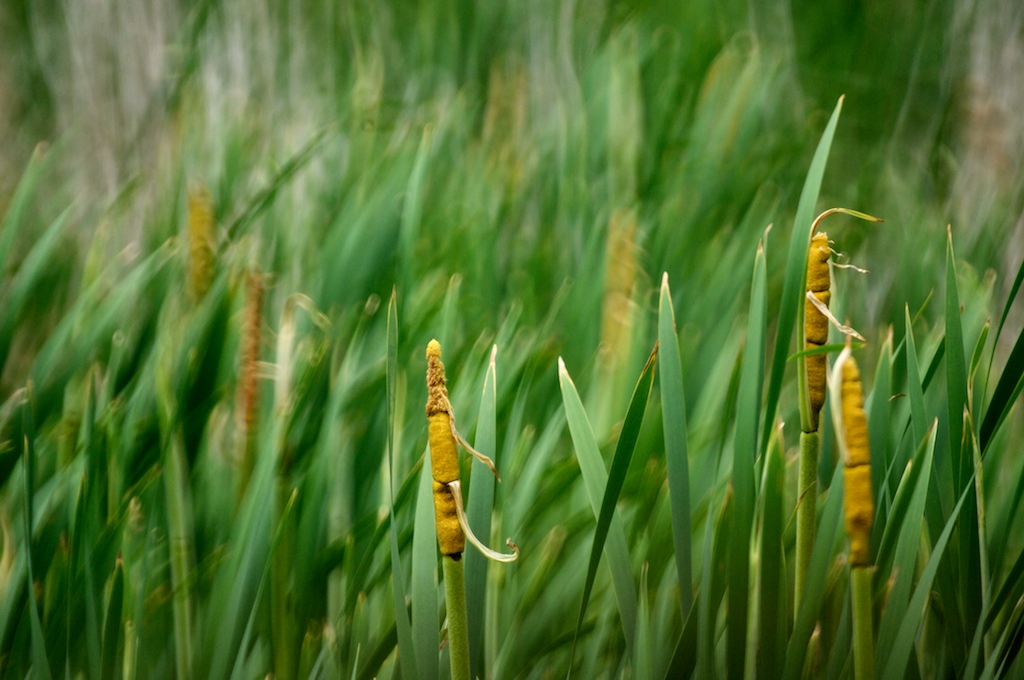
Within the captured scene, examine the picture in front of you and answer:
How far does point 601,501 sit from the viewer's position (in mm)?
456

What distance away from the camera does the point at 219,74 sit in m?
1.35

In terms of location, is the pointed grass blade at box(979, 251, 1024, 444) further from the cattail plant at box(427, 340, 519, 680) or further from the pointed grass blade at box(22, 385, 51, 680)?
the pointed grass blade at box(22, 385, 51, 680)

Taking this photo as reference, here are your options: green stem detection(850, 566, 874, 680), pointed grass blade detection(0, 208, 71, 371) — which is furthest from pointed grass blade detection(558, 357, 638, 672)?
pointed grass blade detection(0, 208, 71, 371)

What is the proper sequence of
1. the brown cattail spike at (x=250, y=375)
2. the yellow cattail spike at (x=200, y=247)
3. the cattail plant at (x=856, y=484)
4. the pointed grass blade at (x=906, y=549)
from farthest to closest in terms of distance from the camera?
1. the yellow cattail spike at (x=200, y=247)
2. the brown cattail spike at (x=250, y=375)
3. the pointed grass blade at (x=906, y=549)
4. the cattail plant at (x=856, y=484)

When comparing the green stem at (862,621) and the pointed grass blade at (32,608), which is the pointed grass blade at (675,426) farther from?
the pointed grass blade at (32,608)

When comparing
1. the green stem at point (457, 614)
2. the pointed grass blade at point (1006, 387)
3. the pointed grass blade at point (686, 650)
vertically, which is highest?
the pointed grass blade at point (1006, 387)

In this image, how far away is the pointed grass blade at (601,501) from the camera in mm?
450

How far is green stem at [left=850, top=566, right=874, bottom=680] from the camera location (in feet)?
1.25

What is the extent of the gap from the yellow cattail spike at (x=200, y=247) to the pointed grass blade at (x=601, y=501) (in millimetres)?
431

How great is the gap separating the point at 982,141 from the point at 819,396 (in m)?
0.91

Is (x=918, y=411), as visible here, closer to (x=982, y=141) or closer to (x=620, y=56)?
(x=982, y=141)

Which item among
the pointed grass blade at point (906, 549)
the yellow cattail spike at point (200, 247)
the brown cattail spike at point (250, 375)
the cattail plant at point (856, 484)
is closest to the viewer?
the cattail plant at point (856, 484)

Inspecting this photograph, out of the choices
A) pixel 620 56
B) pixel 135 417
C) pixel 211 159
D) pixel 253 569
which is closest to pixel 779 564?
pixel 253 569

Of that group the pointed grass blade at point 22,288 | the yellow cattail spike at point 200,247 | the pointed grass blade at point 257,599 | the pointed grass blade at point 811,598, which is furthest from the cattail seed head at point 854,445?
the pointed grass blade at point 22,288
